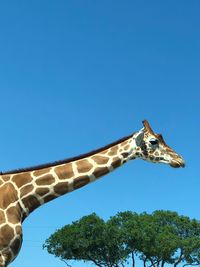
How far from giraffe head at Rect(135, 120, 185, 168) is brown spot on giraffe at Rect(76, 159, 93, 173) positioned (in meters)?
1.29

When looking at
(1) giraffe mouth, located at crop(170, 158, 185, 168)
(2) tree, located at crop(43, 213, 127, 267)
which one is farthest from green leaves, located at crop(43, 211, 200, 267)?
(1) giraffe mouth, located at crop(170, 158, 185, 168)

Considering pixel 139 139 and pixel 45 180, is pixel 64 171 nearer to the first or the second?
pixel 45 180

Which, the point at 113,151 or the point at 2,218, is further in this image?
the point at 113,151

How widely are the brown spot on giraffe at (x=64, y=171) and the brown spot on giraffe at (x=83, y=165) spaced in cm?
20

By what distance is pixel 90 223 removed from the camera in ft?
183

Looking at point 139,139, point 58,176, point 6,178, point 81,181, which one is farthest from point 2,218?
point 139,139

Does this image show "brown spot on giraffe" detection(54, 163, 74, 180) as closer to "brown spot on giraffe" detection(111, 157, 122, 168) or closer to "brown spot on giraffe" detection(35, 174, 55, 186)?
"brown spot on giraffe" detection(35, 174, 55, 186)

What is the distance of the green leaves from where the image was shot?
53812 millimetres

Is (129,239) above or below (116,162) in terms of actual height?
above

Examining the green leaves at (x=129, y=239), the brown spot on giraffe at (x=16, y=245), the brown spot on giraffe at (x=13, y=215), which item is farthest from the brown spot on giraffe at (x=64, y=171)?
the green leaves at (x=129, y=239)

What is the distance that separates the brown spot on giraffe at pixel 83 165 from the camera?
12.4 meters

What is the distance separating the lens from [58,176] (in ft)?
40.3

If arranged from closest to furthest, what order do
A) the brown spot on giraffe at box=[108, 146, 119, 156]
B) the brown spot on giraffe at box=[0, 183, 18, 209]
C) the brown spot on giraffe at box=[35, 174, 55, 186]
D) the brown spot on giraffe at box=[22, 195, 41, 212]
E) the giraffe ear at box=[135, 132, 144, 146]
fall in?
the brown spot on giraffe at box=[0, 183, 18, 209] < the brown spot on giraffe at box=[22, 195, 41, 212] < the brown spot on giraffe at box=[35, 174, 55, 186] < the brown spot on giraffe at box=[108, 146, 119, 156] < the giraffe ear at box=[135, 132, 144, 146]

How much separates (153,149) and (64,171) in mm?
2339
